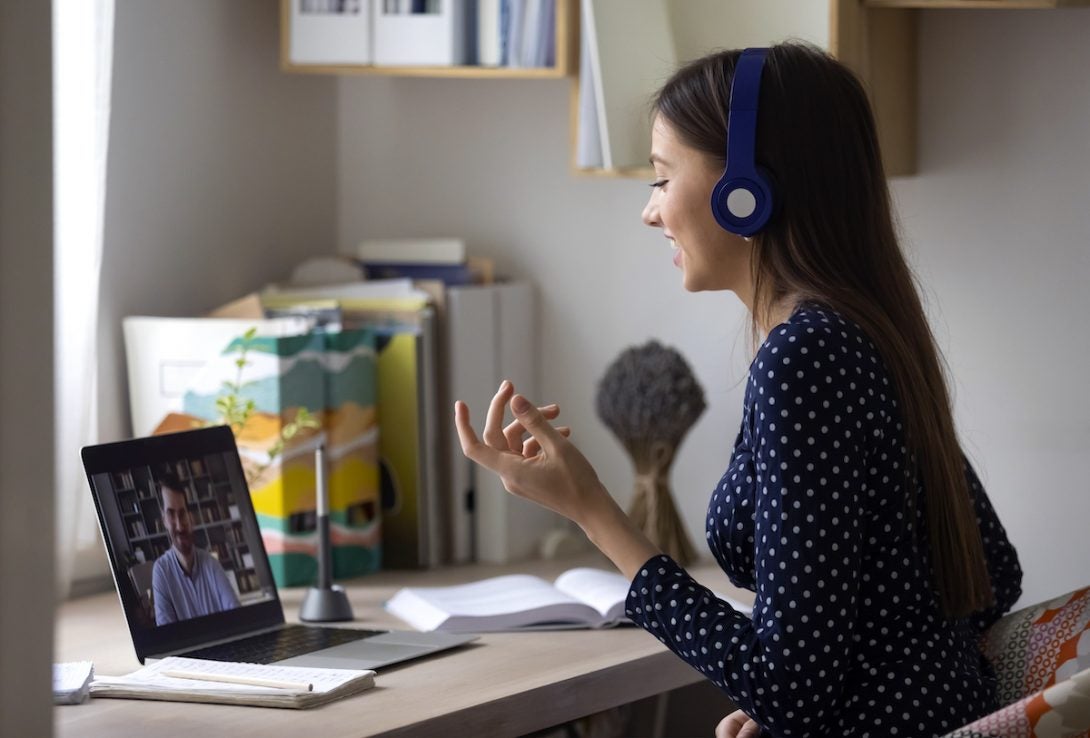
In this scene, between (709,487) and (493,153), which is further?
(493,153)

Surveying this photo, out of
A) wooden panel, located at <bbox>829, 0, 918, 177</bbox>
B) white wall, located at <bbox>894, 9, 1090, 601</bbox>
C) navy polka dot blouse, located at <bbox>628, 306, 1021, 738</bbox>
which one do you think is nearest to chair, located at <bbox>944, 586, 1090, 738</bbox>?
navy polka dot blouse, located at <bbox>628, 306, 1021, 738</bbox>

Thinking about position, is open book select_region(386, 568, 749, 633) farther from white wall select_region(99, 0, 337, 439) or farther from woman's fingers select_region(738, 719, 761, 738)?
white wall select_region(99, 0, 337, 439)

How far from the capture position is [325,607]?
1.80 meters

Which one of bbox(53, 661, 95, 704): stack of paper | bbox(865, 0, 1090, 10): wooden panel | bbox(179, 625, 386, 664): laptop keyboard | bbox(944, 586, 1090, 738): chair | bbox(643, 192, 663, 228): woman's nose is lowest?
bbox(179, 625, 386, 664): laptop keyboard

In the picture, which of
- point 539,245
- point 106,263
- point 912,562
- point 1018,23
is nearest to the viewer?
point 912,562

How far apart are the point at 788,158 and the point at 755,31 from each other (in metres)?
0.65

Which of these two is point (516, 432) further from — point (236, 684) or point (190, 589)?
point (190, 589)

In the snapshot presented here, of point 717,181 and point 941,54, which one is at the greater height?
point 941,54

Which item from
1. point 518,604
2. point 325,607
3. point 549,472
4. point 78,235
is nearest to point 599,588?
point 518,604

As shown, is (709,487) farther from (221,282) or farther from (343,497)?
(221,282)

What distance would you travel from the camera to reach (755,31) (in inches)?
75.3

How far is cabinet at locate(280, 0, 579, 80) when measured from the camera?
1.99m

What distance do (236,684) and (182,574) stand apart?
24 cm

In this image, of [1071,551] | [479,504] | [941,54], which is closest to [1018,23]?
[941,54]
